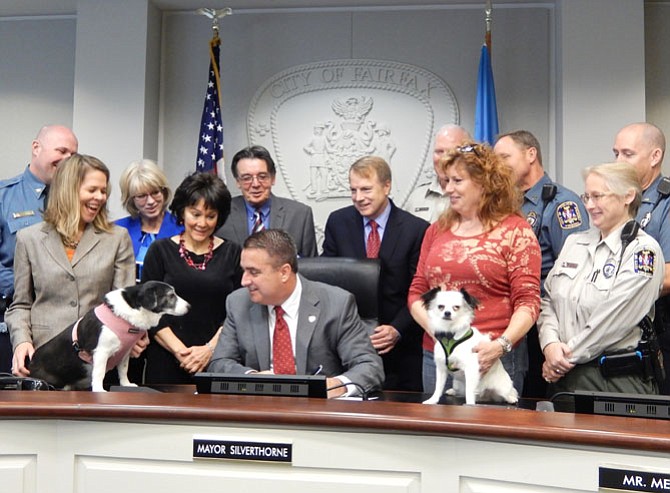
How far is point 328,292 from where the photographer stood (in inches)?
114

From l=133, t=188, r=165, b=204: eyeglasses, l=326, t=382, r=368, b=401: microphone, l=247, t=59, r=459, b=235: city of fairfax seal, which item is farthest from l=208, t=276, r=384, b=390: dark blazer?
l=247, t=59, r=459, b=235: city of fairfax seal

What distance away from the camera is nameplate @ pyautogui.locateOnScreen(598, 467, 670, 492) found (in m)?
1.68

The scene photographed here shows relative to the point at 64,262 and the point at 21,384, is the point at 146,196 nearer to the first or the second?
the point at 64,262

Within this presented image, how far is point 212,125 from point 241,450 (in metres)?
4.05

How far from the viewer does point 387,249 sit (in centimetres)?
352

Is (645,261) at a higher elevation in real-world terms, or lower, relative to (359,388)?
higher

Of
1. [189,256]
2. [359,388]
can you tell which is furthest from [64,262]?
[359,388]

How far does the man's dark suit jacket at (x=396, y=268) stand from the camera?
3.38 metres

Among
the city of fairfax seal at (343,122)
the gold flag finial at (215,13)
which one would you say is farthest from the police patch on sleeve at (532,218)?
the gold flag finial at (215,13)

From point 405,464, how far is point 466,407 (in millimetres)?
274

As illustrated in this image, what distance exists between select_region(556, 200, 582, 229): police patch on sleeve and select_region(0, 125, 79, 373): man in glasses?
210 centimetres

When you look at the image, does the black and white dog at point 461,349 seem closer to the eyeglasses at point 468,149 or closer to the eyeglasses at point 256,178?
the eyeglasses at point 468,149

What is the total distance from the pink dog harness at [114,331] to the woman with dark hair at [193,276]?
471 millimetres

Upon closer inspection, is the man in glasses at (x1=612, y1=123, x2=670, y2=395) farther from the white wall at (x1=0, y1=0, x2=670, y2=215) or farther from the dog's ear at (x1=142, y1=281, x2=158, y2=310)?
the white wall at (x1=0, y1=0, x2=670, y2=215)
